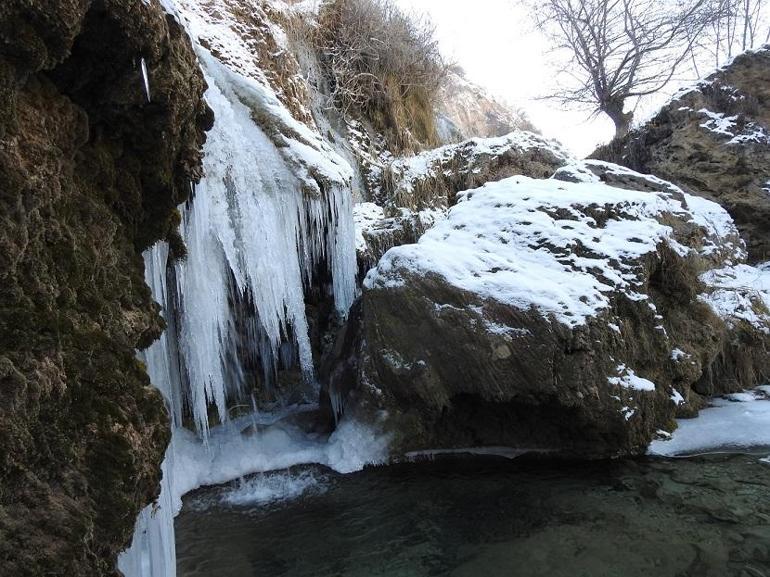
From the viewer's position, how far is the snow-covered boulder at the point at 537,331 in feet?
15.4

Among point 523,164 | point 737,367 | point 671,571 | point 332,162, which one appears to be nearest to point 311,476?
point 671,571

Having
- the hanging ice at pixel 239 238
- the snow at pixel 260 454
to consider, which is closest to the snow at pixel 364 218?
the hanging ice at pixel 239 238

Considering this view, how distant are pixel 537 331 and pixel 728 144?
7714mm

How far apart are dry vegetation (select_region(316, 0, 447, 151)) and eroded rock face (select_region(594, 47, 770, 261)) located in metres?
5.09

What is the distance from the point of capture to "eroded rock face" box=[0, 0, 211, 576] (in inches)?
58.9

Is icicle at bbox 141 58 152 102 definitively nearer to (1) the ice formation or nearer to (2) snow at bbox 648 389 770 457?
(1) the ice formation

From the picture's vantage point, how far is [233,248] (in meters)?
4.85

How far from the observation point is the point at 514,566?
3.28 metres

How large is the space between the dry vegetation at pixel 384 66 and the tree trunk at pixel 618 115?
527cm

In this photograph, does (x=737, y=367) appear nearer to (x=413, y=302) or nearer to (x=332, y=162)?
(x=413, y=302)

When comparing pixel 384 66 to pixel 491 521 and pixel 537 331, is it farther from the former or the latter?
pixel 491 521

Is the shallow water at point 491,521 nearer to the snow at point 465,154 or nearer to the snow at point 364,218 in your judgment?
the snow at point 364,218

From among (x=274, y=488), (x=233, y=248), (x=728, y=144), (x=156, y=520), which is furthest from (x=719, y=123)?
(x=156, y=520)

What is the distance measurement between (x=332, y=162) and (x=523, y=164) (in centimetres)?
558
